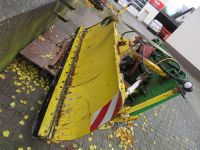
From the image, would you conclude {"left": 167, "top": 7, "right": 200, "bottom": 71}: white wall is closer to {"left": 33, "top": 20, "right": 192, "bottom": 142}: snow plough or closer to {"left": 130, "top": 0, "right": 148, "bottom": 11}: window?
{"left": 130, "top": 0, "right": 148, "bottom": 11}: window

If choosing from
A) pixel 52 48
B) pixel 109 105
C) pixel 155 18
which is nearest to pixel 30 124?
pixel 109 105

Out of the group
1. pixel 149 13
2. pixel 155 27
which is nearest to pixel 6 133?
pixel 155 27

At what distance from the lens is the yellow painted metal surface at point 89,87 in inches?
147

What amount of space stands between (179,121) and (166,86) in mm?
4167

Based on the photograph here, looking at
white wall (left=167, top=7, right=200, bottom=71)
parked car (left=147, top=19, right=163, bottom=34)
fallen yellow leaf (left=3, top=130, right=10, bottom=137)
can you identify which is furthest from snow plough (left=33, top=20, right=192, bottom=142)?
parked car (left=147, top=19, right=163, bottom=34)

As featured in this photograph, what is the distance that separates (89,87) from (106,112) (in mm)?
823

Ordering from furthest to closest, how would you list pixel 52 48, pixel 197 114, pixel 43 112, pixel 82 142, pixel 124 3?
pixel 124 3 → pixel 197 114 → pixel 52 48 → pixel 82 142 → pixel 43 112

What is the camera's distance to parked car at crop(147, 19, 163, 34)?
2639 centimetres

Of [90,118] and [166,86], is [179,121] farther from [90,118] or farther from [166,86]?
[90,118]

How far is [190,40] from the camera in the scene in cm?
1833

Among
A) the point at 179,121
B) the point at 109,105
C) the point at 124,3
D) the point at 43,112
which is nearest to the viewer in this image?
the point at 109,105

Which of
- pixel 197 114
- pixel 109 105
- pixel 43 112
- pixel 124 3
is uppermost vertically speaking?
pixel 109 105

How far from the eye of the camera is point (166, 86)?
5.09 metres

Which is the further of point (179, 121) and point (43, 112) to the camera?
point (179, 121)
